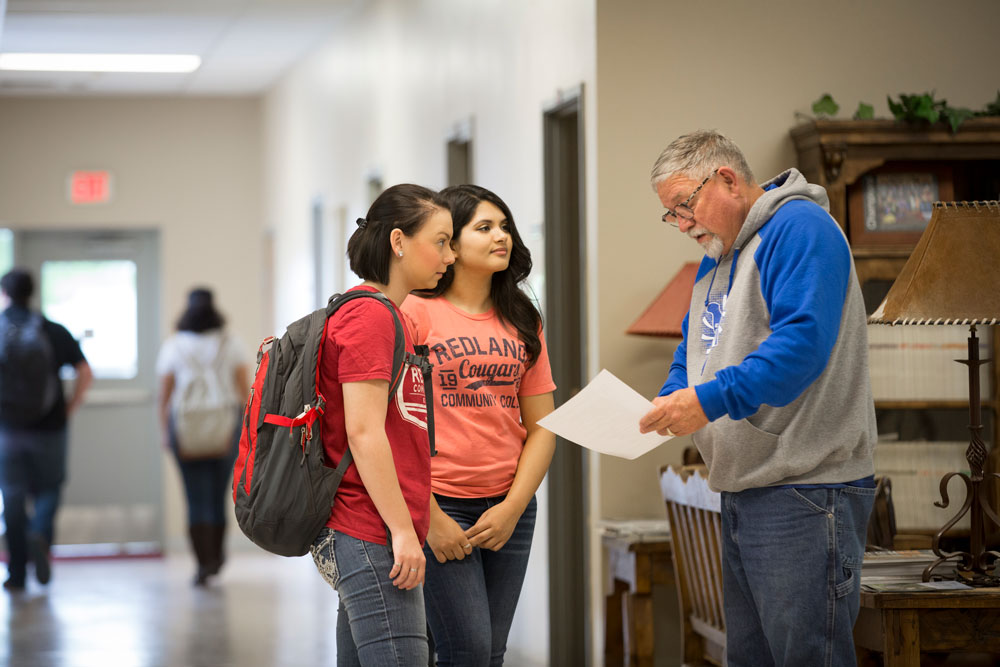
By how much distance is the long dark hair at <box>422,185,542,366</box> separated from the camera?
2.98 meters

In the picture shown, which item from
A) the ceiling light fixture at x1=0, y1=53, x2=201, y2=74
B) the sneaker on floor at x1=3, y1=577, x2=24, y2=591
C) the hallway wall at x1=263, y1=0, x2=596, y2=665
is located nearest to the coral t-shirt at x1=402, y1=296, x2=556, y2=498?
the hallway wall at x1=263, y1=0, x2=596, y2=665

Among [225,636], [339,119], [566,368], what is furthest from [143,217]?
[566,368]

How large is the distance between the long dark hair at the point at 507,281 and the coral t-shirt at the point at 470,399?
0.05 meters

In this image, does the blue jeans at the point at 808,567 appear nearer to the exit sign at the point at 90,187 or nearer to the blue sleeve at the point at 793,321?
the blue sleeve at the point at 793,321

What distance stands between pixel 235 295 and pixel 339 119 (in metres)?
2.87

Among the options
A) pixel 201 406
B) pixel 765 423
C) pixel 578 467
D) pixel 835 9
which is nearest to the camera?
pixel 765 423

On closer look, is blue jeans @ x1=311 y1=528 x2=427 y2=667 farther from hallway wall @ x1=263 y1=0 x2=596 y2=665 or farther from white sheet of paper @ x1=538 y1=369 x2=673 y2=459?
hallway wall @ x1=263 y1=0 x2=596 y2=665

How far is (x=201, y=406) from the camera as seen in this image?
7.76m

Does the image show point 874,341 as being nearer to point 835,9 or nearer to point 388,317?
point 835,9

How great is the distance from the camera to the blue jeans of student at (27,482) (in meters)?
7.64

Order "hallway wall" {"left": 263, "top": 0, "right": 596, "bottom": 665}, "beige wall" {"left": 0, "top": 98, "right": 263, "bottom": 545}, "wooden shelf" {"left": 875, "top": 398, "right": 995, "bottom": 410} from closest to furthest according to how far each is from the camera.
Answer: "wooden shelf" {"left": 875, "top": 398, "right": 995, "bottom": 410} < "hallway wall" {"left": 263, "top": 0, "right": 596, "bottom": 665} < "beige wall" {"left": 0, "top": 98, "right": 263, "bottom": 545}

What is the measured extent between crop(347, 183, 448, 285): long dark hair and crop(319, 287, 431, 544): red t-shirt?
118 mm

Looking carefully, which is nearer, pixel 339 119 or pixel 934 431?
pixel 934 431

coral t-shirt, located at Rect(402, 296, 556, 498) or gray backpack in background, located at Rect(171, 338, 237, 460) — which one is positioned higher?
coral t-shirt, located at Rect(402, 296, 556, 498)
